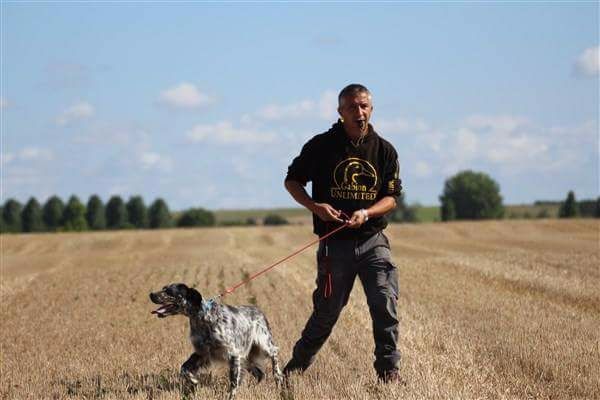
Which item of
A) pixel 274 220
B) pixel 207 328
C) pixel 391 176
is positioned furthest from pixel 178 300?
pixel 274 220

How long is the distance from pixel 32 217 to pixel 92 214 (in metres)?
8.55

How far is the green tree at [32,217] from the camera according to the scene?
412 feet

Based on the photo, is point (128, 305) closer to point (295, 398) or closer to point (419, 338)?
point (419, 338)

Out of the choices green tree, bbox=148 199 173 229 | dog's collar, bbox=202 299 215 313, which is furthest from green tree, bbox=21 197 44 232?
dog's collar, bbox=202 299 215 313

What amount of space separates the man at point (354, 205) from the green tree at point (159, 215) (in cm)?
11976

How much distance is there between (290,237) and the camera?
57.5 m

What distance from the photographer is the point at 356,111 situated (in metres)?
8.26

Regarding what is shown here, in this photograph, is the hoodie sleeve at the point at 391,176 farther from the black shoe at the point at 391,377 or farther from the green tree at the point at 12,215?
the green tree at the point at 12,215

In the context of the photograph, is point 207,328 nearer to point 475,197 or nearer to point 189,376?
point 189,376

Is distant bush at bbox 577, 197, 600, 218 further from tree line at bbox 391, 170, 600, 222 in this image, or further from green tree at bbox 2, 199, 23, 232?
green tree at bbox 2, 199, 23, 232

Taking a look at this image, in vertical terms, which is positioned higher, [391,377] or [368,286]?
[368,286]

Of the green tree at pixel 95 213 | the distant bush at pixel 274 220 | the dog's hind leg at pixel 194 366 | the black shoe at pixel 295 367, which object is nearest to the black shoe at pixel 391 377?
the black shoe at pixel 295 367

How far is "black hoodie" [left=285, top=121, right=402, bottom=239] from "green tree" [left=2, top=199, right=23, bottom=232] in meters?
123

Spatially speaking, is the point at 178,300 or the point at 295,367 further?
the point at 295,367
